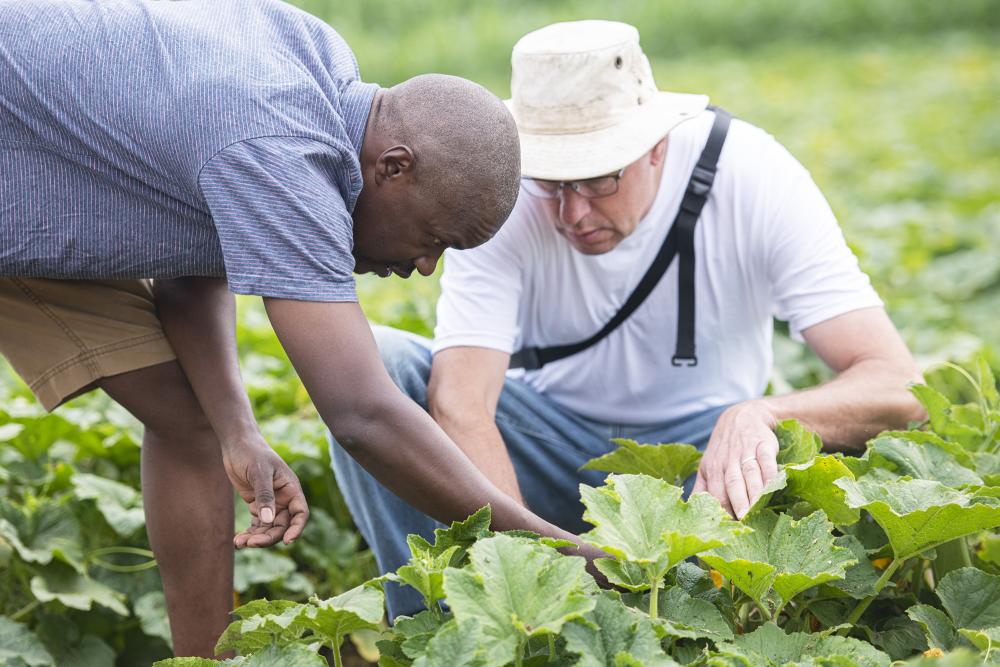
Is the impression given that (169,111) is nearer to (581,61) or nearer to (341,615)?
(341,615)

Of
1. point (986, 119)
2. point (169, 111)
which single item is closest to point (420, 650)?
point (169, 111)

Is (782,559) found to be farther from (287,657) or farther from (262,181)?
(262,181)

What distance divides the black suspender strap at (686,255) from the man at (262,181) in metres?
0.92

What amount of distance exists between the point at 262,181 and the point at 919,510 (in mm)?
1167

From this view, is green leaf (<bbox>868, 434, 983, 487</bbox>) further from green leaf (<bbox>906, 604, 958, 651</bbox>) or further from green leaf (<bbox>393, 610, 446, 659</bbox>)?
green leaf (<bbox>393, 610, 446, 659</bbox>)

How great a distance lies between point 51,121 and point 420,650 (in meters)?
1.12


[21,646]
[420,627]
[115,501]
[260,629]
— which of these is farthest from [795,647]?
[115,501]

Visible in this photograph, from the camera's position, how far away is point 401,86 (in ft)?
7.12

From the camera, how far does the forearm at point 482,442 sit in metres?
2.69

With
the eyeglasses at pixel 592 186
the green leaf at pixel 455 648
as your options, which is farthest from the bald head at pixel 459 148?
the green leaf at pixel 455 648

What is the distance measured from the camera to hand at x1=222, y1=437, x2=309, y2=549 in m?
2.15

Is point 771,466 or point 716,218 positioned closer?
point 771,466

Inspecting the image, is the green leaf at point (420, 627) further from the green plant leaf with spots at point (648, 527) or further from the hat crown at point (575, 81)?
the hat crown at point (575, 81)

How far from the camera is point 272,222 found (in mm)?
1856
